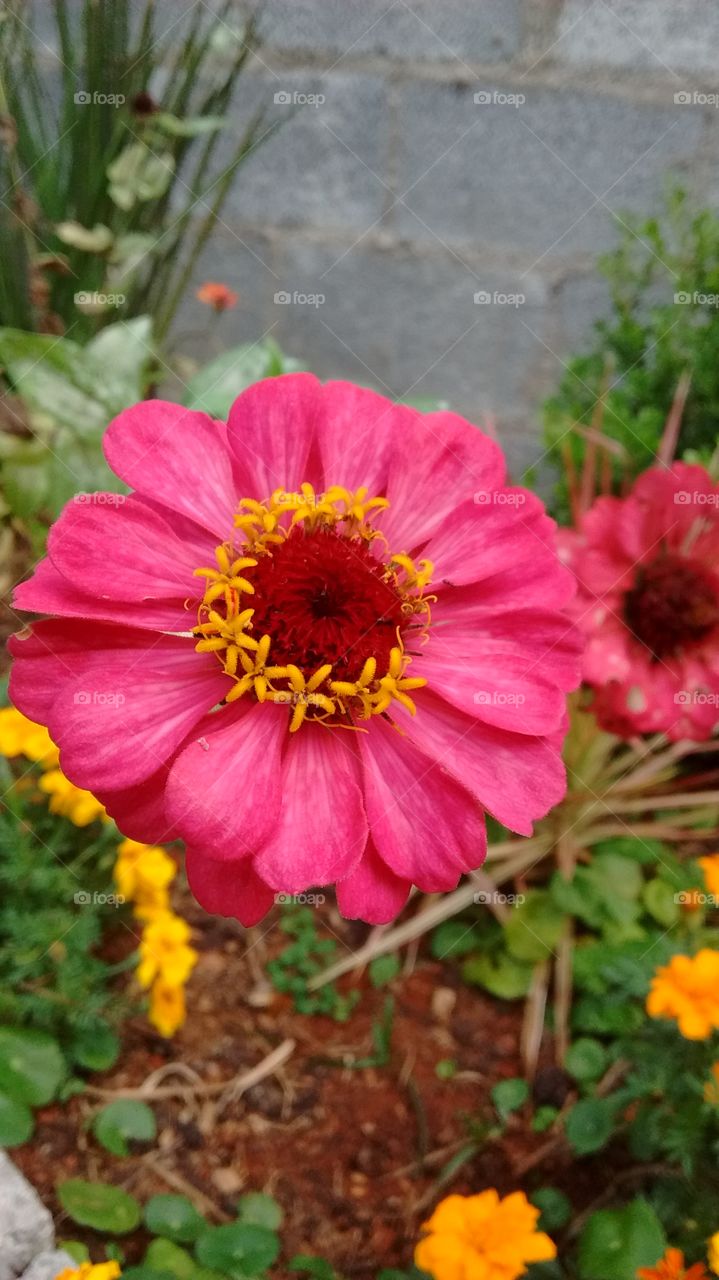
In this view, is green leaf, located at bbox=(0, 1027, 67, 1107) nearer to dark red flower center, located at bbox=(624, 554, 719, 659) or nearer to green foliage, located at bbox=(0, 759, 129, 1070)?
green foliage, located at bbox=(0, 759, 129, 1070)

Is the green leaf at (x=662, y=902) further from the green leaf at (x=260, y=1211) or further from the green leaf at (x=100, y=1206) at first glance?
the green leaf at (x=100, y=1206)

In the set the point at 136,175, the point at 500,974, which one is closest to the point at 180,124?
the point at 136,175

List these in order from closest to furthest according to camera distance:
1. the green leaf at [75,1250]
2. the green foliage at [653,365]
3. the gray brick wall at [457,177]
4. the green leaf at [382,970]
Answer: the green leaf at [75,1250]
the green leaf at [382,970]
the green foliage at [653,365]
the gray brick wall at [457,177]

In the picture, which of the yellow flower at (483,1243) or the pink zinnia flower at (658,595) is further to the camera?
the pink zinnia flower at (658,595)

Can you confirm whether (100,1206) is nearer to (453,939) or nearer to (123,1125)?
(123,1125)

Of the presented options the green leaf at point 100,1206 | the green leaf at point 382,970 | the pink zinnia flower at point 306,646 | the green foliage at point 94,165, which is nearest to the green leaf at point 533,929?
the green leaf at point 382,970
